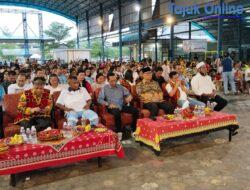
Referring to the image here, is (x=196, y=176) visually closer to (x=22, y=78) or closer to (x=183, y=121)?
(x=183, y=121)

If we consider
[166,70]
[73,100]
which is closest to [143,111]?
[73,100]

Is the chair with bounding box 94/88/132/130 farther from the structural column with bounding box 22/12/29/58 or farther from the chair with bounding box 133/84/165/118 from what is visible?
the structural column with bounding box 22/12/29/58

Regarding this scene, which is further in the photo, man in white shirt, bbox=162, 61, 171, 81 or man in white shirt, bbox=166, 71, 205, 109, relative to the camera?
man in white shirt, bbox=162, 61, 171, 81

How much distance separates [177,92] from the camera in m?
5.97

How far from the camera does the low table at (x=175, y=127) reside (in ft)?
14.3

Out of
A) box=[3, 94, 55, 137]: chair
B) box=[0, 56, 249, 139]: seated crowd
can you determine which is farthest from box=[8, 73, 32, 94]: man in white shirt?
box=[3, 94, 55, 137]: chair

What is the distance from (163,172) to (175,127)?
0.86 meters

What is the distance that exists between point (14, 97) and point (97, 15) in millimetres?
28258

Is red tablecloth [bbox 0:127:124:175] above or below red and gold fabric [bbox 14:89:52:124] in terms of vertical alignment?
below

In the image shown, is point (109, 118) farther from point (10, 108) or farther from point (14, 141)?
point (14, 141)

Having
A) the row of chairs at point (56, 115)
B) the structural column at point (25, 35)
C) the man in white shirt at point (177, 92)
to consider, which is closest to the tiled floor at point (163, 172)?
the row of chairs at point (56, 115)

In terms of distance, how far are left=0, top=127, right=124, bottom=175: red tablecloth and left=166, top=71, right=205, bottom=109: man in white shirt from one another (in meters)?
2.24

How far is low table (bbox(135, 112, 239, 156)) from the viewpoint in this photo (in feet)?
Result: 14.3

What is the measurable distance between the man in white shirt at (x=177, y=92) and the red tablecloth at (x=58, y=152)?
7.36 feet
